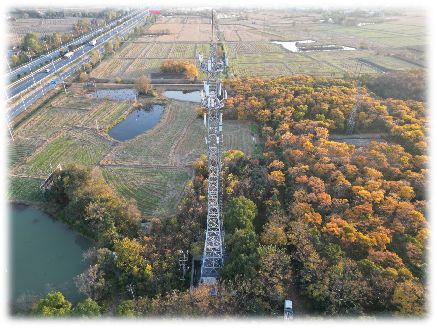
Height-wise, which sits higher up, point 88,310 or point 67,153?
point 67,153

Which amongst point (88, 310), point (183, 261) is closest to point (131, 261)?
point (183, 261)

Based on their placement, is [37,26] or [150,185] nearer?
[150,185]

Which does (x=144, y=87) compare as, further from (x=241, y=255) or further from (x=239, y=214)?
(x=241, y=255)

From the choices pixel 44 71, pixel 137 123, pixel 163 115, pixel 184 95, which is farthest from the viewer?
pixel 44 71

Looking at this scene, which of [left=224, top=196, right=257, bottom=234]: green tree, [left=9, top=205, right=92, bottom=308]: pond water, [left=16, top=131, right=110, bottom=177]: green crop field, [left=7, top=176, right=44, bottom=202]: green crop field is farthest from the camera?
[left=16, top=131, right=110, bottom=177]: green crop field

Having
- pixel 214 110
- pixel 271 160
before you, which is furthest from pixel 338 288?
pixel 271 160

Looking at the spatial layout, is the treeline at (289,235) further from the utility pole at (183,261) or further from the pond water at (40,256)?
the pond water at (40,256)

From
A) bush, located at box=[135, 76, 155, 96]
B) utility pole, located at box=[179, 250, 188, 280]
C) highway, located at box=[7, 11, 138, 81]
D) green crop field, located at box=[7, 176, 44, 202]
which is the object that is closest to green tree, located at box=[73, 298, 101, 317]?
utility pole, located at box=[179, 250, 188, 280]

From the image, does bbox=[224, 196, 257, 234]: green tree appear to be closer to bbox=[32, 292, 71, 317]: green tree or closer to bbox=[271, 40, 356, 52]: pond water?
bbox=[32, 292, 71, 317]: green tree
